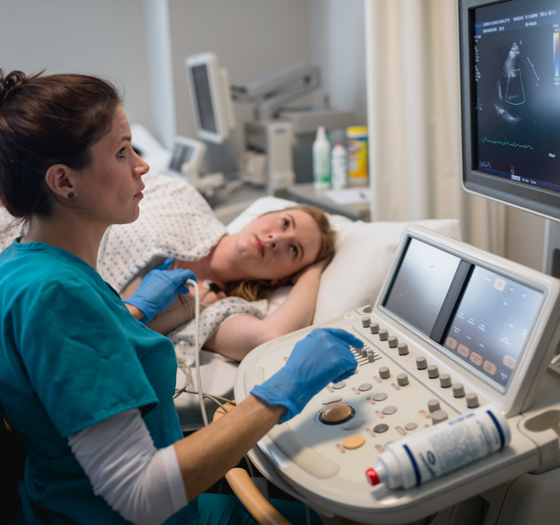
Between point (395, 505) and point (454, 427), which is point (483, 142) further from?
point (395, 505)

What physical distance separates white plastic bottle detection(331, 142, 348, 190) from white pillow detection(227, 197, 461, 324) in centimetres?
82

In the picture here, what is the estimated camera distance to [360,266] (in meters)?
1.54

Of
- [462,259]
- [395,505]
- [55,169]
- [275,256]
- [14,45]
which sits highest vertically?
[14,45]

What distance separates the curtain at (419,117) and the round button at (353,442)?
52.7 inches

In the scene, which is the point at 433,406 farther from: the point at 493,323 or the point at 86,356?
the point at 86,356

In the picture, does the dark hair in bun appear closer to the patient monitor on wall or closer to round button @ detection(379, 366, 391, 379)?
round button @ detection(379, 366, 391, 379)

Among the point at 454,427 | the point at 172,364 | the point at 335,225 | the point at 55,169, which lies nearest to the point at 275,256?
the point at 335,225

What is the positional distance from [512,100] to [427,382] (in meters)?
0.54

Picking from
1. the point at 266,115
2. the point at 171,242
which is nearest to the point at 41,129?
the point at 171,242

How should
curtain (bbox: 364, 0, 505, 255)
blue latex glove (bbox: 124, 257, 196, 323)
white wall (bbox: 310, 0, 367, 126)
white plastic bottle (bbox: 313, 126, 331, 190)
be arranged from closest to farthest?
blue latex glove (bbox: 124, 257, 196, 323) < curtain (bbox: 364, 0, 505, 255) < white plastic bottle (bbox: 313, 126, 331, 190) < white wall (bbox: 310, 0, 367, 126)

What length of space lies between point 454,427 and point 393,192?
149cm

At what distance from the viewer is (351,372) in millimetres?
869

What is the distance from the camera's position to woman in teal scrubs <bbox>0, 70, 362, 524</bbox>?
69 cm

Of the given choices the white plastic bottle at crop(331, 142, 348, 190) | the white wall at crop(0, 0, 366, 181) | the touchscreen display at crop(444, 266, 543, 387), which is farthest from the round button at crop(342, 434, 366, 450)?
the white wall at crop(0, 0, 366, 181)
